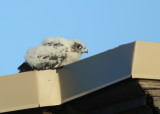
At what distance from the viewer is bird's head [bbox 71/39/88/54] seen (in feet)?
22.4

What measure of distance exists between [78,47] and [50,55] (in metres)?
1.04

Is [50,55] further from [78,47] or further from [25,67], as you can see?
[78,47]

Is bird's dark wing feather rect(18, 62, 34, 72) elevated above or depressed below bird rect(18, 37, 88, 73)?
below

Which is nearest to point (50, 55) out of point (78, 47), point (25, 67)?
point (25, 67)

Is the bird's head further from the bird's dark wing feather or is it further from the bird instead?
the bird's dark wing feather

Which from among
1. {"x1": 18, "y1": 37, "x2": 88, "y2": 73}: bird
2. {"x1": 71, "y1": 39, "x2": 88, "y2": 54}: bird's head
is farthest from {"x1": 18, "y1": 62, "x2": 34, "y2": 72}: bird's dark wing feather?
{"x1": 71, "y1": 39, "x2": 88, "y2": 54}: bird's head

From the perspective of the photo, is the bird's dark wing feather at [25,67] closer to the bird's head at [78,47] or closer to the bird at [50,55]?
the bird at [50,55]

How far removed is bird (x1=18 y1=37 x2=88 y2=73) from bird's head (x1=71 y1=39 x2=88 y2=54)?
0.06 metres

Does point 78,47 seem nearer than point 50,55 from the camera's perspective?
No

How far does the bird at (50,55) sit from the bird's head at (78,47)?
0.06 metres

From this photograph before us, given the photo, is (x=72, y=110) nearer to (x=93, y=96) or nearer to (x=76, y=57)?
Result: (x=93, y=96)

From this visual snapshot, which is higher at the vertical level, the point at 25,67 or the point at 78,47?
the point at 78,47

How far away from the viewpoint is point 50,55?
6016 millimetres

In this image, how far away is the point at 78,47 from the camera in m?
7.00
